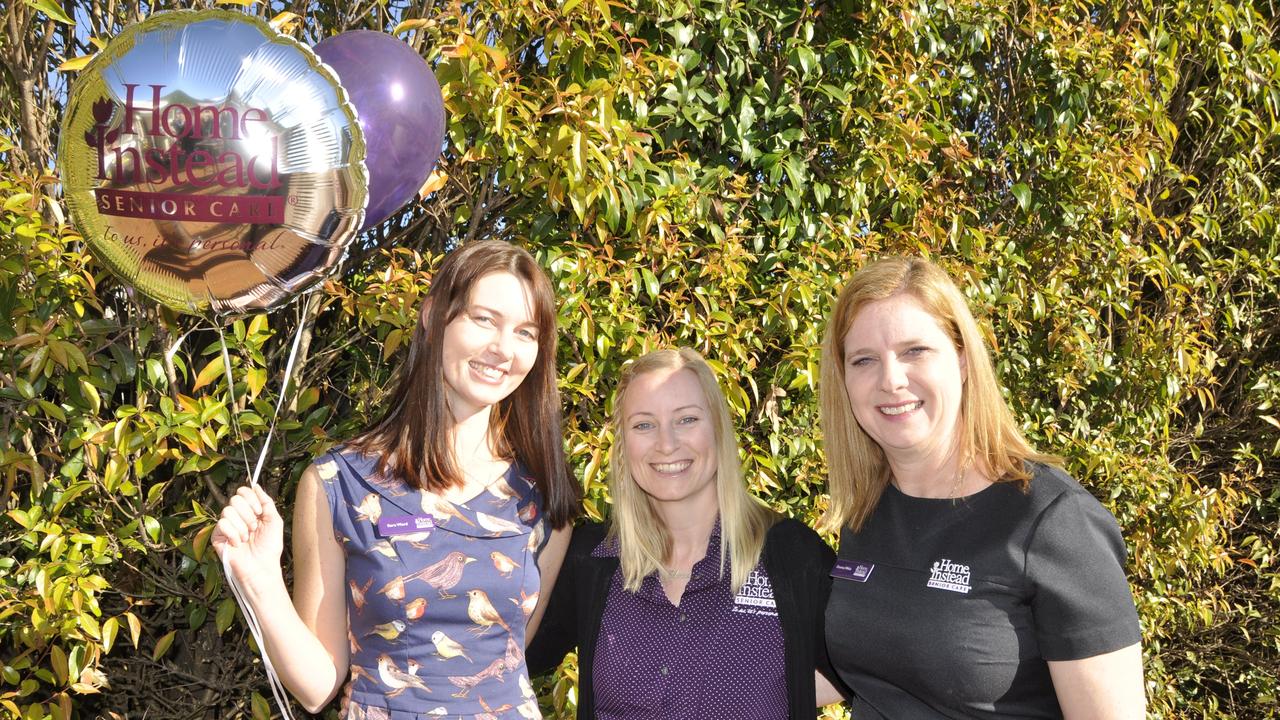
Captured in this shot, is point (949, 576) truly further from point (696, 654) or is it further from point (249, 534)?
point (249, 534)

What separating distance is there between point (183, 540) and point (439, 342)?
3.33ft

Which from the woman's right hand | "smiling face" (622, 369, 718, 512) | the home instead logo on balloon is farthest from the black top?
the home instead logo on balloon

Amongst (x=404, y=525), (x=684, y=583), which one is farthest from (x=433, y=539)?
(x=684, y=583)

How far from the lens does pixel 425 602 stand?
2082 millimetres

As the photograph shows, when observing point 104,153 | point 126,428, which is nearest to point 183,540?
point 126,428

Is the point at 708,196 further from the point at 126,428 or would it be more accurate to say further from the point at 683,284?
the point at 126,428

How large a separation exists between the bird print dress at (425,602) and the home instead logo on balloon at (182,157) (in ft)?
1.95

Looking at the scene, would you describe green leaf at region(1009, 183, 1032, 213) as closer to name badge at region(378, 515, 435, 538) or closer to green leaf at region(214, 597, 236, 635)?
name badge at region(378, 515, 435, 538)

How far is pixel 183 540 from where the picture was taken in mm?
2699

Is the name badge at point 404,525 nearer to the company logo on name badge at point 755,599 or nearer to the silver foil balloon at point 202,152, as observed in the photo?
the silver foil balloon at point 202,152

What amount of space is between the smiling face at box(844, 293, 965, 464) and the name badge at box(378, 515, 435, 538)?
89 centimetres

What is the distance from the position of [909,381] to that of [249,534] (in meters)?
1.23

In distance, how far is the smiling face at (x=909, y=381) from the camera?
1.94 m

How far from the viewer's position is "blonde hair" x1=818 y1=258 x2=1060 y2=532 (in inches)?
76.7
